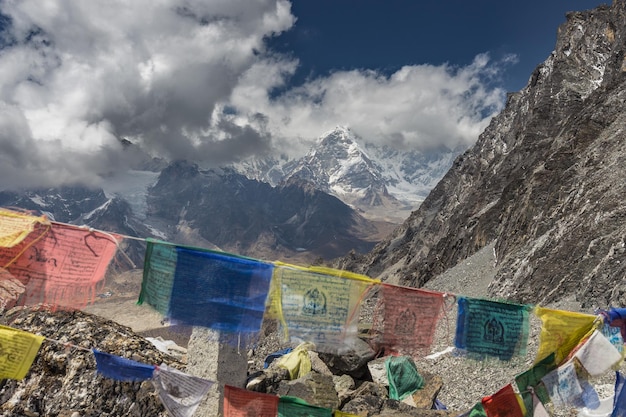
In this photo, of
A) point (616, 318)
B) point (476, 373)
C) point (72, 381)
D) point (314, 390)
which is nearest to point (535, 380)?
point (616, 318)

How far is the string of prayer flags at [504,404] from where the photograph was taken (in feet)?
26.7

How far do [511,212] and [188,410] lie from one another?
147 ft

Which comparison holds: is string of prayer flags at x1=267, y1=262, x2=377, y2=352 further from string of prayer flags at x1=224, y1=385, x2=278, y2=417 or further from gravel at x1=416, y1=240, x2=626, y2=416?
gravel at x1=416, y1=240, x2=626, y2=416

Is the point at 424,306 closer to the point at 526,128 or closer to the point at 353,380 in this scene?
the point at 353,380

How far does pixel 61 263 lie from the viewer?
741 centimetres

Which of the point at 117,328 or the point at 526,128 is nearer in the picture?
the point at 117,328

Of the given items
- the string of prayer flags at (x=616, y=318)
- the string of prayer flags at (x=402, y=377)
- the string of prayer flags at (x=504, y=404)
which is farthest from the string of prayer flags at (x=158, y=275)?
the string of prayer flags at (x=402, y=377)

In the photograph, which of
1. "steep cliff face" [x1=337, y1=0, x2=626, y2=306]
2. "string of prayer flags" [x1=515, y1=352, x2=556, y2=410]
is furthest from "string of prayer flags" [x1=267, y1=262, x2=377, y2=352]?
"steep cliff face" [x1=337, y1=0, x2=626, y2=306]

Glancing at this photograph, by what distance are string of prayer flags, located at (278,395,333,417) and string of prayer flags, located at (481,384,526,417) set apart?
299 centimetres

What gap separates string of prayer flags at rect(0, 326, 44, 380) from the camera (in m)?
7.50

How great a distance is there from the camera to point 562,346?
8.75 m

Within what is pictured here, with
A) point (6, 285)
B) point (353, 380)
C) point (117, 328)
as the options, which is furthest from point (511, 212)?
point (6, 285)

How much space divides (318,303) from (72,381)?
5.78m

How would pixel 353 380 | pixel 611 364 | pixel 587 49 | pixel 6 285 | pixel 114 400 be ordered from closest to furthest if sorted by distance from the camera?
pixel 6 285, pixel 611 364, pixel 114 400, pixel 353 380, pixel 587 49
